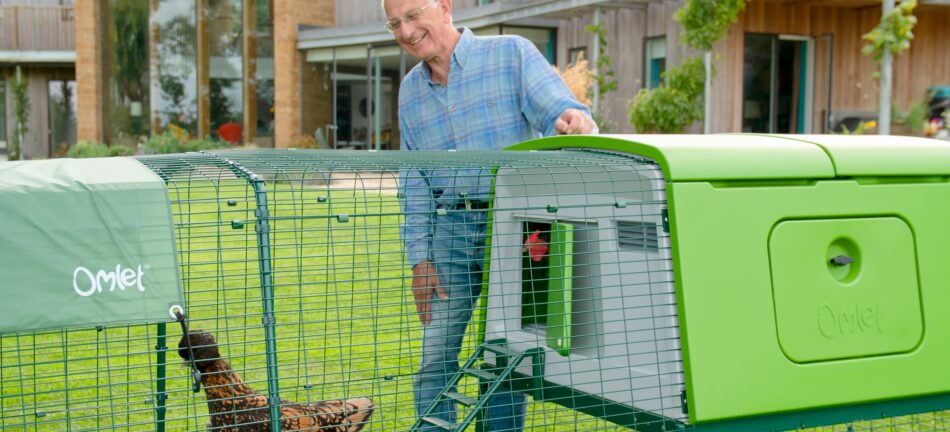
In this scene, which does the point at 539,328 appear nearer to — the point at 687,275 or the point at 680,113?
the point at 687,275

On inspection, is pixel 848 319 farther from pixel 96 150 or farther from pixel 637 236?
pixel 96 150

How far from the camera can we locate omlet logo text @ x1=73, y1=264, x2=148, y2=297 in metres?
1.88

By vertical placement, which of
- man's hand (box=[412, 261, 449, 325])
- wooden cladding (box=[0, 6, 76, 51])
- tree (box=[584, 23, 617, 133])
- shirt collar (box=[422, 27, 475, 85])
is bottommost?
man's hand (box=[412, 261, 449, 325])

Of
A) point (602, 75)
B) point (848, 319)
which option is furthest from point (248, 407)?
point (602, 75)

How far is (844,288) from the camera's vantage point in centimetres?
253

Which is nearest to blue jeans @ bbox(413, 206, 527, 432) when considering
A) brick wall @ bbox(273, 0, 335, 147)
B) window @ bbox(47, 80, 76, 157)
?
brick wall @ bbox(273, 0, 335, 147)

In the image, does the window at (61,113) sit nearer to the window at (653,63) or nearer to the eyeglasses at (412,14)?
the window at (653,63)

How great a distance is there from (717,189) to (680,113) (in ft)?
33.8

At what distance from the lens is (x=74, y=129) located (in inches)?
1044

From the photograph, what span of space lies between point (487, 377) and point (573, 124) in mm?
806

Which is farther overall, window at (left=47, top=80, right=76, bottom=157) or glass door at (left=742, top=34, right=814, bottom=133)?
window at (left=47, top=80, right=76, bottom=157)

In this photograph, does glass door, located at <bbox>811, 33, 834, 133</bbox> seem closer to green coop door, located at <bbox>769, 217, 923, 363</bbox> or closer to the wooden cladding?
green coop door, located at <bbox>769, 217, 923, 363</bbox>

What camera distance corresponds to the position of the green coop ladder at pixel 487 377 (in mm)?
2621

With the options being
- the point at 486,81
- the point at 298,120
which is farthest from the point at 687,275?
the point at 298,120
